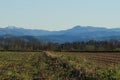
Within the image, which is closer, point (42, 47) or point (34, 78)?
point (34, 78)

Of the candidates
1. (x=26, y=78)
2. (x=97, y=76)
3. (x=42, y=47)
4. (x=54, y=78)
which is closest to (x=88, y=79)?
(x=97, y=76)

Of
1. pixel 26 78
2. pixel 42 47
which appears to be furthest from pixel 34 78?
pixel 42 47

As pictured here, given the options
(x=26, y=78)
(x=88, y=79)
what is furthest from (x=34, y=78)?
(x=88, y=79)

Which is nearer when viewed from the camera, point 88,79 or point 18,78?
point 88,79

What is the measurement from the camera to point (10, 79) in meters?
19.6

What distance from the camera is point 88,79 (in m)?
18.7

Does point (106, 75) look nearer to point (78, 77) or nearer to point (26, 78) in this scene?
point (78, 77)

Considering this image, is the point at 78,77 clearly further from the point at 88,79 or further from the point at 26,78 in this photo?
the point at 26,78

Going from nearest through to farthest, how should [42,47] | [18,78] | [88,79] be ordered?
[88,79] → [18,78] → [42,47]

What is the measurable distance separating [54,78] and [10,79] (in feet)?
7.26

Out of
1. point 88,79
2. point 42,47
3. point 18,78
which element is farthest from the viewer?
point 42,47

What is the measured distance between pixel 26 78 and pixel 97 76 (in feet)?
11.9

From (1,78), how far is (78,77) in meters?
3.93

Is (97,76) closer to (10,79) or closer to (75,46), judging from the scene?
(10,79)
